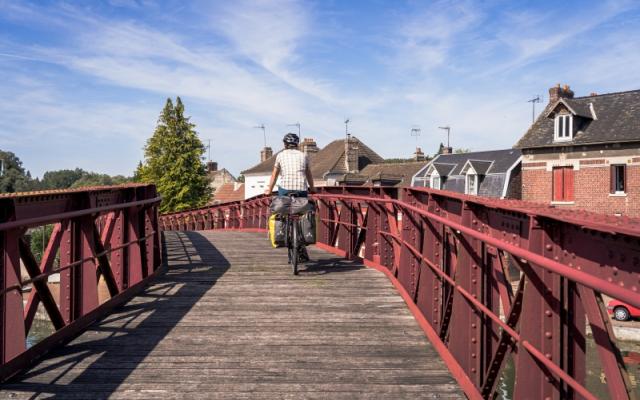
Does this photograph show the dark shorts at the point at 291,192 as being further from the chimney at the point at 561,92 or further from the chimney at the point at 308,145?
the chimney at the point at 308,145

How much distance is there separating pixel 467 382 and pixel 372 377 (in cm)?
65

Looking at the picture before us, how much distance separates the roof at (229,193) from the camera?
78.9 metres

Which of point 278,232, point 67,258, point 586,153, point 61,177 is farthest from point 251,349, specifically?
point 61,177

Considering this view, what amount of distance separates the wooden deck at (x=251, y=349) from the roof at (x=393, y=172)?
4486 centimetres

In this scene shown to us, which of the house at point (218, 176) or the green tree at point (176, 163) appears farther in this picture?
the house at point (218, 176)

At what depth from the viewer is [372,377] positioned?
4.15 metres

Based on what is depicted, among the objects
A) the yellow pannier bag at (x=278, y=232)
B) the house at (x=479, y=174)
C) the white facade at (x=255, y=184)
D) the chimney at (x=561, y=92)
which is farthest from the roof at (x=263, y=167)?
the yellow pannier bag at (x=278, y=232)

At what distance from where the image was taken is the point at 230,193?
81.2 meters

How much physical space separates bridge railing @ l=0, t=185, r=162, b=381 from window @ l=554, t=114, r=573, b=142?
105 feet

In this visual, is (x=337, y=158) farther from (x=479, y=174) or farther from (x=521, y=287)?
(x=521, y=287)

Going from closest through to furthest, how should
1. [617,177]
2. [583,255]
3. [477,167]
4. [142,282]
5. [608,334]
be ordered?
[608,334], [583,255], [142,282], [617,177], [477,167]

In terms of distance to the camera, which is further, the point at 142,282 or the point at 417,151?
the point at 417,151

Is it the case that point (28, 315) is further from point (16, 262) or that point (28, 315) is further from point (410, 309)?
point (410, 309)

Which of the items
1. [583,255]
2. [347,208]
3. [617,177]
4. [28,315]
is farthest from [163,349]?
[617,177]
